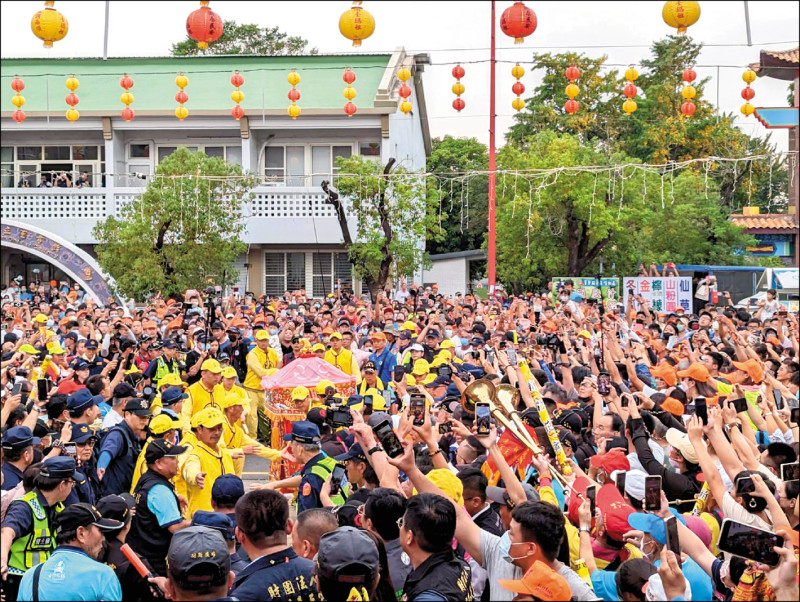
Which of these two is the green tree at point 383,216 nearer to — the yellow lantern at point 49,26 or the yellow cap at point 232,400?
the yellow lantern at point 49,26

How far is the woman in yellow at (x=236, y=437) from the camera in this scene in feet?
22.1

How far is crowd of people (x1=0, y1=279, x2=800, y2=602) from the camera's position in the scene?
3717mm

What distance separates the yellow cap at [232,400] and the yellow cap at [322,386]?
1219mm

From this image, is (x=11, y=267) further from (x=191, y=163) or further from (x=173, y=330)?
(x=173, y=330)

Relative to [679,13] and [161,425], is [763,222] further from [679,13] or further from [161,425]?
[161,425]

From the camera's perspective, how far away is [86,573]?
4.09 metres

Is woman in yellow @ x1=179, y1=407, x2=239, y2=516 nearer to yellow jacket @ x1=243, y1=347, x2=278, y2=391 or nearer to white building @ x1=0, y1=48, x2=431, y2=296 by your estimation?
yellow jacket @ x1=243, y1=347, x2=278, y2=391

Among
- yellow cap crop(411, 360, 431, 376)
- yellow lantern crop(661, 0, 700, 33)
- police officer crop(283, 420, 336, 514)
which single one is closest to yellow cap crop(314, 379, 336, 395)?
yellow cap crop(411, 360, 431, 376)

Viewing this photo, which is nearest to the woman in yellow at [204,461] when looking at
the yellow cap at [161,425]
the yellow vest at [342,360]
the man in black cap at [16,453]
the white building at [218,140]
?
the yellow cap at [161,425]

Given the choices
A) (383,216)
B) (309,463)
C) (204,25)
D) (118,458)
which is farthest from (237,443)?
(383,216)

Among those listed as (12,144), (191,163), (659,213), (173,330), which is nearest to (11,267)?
(12,144)

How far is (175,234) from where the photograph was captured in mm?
23016

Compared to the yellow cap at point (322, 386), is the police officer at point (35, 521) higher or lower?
lower

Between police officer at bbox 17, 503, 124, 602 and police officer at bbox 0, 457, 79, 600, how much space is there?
1.45ft
